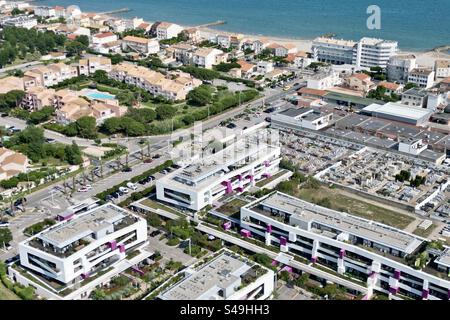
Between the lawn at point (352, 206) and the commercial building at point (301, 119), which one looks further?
the commercial building at point (301, 119)

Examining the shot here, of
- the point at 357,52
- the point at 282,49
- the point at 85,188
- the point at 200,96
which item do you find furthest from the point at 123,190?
the point at 282,49

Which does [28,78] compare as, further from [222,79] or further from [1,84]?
[222,79]

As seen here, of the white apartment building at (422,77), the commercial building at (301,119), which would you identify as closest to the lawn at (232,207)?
the commercial building at (301,119)

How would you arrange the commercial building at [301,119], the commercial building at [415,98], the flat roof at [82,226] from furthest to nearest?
the commercial building at [415,98]
the commercial building at [301,119]
the flat roof at [82,226]

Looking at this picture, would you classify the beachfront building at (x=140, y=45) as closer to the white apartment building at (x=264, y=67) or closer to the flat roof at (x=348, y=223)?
the white apartment building at (x=264, y=67)

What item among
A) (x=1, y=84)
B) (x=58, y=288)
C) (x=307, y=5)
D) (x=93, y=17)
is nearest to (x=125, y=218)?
(x=58, y=288)

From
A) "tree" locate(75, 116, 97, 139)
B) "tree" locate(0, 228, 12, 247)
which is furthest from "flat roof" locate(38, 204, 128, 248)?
"tree" locate(75, 116, 97, 139)

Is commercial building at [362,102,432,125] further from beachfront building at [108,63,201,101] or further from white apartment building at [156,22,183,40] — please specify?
white apartment building at [156,22,183,40]
